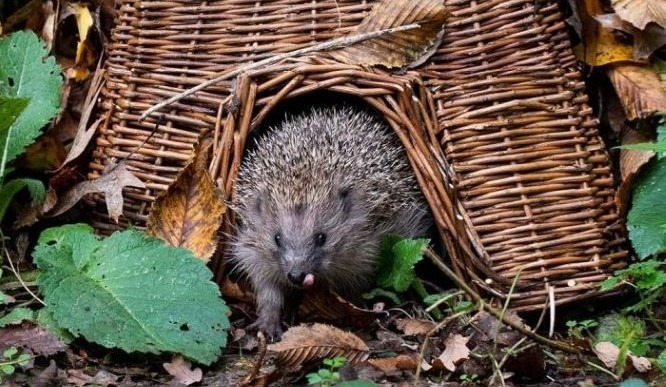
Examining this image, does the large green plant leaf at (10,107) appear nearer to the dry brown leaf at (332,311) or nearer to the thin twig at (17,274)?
the thin twig at (17,274)

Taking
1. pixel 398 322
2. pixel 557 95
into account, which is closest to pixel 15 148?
pixel 398 322

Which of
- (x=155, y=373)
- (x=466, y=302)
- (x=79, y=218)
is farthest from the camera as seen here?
(x=79, y=218)

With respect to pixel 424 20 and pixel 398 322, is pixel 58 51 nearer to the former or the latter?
pixel 424 20

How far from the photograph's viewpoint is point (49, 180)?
18.2ft

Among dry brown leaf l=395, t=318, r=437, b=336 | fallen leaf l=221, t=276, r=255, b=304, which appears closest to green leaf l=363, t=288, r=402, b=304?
dry brown leaf l=395, t=318, r=437, b=336

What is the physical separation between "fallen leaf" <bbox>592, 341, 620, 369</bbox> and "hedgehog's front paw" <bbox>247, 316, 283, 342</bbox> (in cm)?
159

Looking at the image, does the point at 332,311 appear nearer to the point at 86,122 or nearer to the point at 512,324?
the point at 512,324

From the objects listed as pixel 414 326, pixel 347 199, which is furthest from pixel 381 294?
pixel 347 199

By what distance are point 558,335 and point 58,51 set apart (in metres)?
3.50

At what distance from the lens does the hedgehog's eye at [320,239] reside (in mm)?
5145

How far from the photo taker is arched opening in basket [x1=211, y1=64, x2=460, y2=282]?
4930 mm

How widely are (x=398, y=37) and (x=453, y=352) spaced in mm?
1689

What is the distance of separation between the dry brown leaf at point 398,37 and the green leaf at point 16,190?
5.82 feet

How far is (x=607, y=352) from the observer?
434cm
